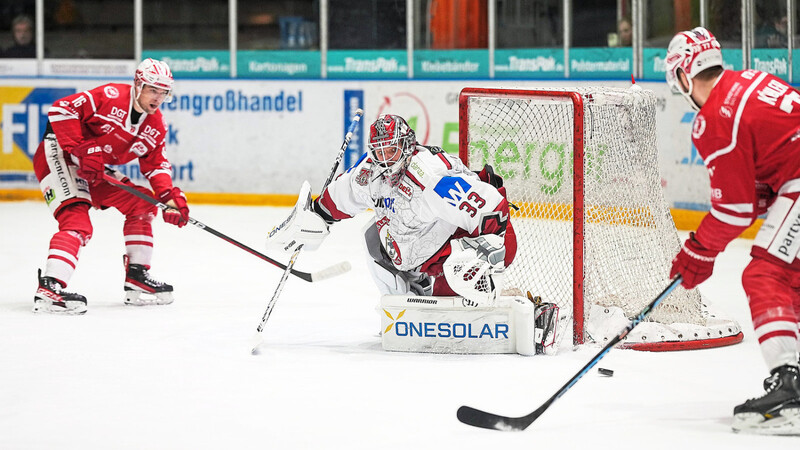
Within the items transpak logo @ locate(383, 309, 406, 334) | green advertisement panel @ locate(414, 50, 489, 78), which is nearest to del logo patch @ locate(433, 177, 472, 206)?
transpak logo @ locate(383, 309, 406, 334)

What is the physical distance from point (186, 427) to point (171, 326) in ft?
5.24

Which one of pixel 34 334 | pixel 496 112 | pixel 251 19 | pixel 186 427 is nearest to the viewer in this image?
pixel 186 427

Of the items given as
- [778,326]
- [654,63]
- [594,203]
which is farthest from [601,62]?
[778,326]

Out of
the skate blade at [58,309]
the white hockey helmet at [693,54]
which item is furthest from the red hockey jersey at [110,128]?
the white hockey helmet at [693,54]

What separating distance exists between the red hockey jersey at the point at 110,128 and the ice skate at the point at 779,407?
303cm

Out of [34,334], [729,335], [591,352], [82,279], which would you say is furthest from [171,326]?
[729,335]

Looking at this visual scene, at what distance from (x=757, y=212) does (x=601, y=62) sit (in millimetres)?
5365

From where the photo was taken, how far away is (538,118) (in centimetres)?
512

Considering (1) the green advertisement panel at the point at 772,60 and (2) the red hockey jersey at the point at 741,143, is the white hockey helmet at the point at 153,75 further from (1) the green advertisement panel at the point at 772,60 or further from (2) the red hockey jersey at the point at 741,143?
(1) the green advertisement panel at the point at 772,60

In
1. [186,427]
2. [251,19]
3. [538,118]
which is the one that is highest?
[251,19]

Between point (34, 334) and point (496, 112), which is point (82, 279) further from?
point (496, 112)

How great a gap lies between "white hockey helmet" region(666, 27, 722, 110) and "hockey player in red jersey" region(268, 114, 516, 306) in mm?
959

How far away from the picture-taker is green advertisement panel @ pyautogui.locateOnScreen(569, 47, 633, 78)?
8.27 metres

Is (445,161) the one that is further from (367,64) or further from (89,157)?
(367,64)
